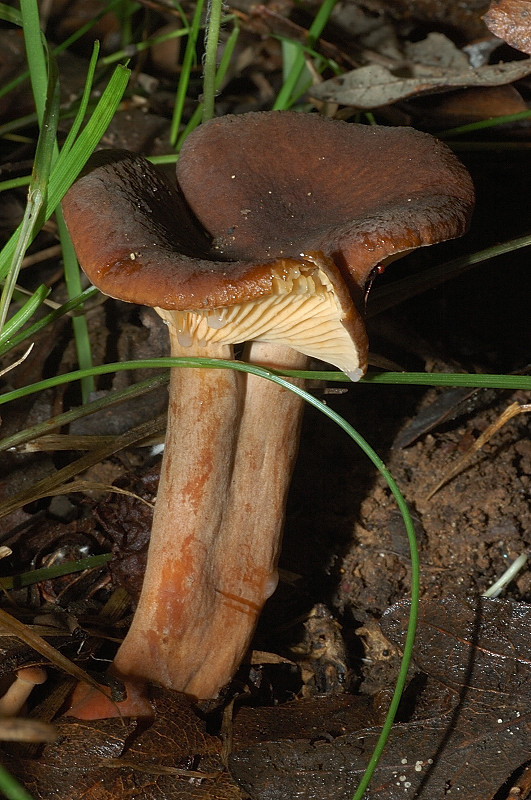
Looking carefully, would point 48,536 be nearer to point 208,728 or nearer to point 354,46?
point 208,728

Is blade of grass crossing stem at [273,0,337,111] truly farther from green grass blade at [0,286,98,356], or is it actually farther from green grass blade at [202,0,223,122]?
→ green grass blade at [0,286,98,356]

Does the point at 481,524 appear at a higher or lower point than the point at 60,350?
lower

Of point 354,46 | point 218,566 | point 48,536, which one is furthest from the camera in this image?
point 354,46

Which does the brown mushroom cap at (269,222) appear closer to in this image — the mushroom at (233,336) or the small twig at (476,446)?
the mushroom at (233,336)

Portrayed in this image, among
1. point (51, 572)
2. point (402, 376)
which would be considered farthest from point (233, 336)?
point (51, 572)

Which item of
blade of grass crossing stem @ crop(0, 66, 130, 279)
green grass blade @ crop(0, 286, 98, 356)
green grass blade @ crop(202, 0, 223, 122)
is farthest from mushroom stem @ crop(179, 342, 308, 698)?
green grass blade @ crop(202, 0, 223, 122)

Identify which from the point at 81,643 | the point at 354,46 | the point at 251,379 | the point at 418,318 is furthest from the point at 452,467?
the point at 354,46
